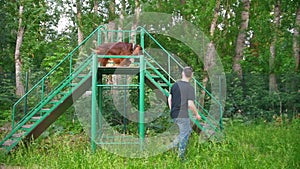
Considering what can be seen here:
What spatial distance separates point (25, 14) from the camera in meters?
16.0

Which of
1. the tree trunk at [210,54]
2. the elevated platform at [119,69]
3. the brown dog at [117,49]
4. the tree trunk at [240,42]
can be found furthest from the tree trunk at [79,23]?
the tree trunk at [240,42]

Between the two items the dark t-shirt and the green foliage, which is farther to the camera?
the green foliage

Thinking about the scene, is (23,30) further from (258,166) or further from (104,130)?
(258,166)

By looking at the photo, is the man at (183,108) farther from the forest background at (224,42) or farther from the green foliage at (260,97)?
the green foliage at (260,97)

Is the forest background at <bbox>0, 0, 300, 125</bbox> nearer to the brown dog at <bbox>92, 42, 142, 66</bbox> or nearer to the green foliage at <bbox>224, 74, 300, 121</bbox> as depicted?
the green foliage at <bbox>224, 74, 300, 121</bbox>

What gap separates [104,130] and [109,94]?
1.64 m

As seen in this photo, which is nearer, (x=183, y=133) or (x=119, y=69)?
(x=183, y=133)

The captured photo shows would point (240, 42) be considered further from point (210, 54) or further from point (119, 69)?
point (119, 69)

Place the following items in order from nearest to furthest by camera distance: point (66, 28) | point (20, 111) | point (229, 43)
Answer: point (20, 111) → point (229, 43) → point (66, 28)

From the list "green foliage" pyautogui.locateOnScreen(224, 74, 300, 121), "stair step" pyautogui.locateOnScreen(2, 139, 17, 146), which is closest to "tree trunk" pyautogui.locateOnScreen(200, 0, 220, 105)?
"green foliage" pyautogui.locateOnScreen(224, 74, 300, 121)

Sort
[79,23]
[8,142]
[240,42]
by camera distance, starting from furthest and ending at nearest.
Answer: [240,42], [79,23], [8,142]


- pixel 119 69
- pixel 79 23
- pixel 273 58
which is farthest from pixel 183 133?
pixel 273 58

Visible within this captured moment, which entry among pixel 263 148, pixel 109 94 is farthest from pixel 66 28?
pixel 263 148

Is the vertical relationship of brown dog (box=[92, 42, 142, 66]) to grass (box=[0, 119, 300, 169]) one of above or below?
above
